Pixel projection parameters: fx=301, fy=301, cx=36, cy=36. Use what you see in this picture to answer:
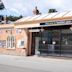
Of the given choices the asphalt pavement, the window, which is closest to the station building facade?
the window

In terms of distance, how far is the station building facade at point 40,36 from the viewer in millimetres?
32000

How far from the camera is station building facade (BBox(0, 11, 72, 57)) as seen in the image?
3200 centimetres

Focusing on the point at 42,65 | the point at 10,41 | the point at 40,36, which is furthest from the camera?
the point at 10,41

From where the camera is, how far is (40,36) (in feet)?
116

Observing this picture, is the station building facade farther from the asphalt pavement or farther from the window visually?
the asphalt pavement

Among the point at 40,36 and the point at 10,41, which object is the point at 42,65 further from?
the point at 10,41

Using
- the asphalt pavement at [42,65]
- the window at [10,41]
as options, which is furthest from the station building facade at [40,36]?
the asphalt pavement at [42,65]

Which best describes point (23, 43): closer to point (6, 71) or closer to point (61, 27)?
point (61, 27)

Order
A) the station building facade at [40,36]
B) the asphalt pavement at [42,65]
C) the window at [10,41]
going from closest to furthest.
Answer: the asphalt pavement at [42,65], the station building facade at [40,36], the window at [10,41]

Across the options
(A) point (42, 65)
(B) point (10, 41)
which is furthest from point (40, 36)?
(A) point (42, 65)

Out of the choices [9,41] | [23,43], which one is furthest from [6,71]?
[9,41]

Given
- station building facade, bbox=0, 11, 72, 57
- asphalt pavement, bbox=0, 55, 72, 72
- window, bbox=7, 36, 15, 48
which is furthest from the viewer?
window, bbox=7, 36, 15, 48

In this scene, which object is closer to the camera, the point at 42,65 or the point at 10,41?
the point at 42,65

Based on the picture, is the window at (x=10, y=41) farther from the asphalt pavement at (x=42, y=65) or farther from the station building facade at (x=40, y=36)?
the asphalt pavement at (x=42, y=65)
